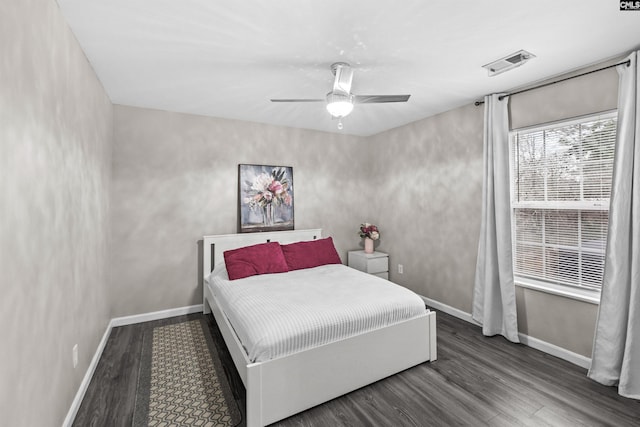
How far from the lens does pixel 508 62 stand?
2375 millimetres

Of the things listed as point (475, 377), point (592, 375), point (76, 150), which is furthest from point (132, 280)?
point (592, 375)

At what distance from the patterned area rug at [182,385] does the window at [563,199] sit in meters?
2.90

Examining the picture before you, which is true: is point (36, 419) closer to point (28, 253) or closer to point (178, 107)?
point (28, 253)

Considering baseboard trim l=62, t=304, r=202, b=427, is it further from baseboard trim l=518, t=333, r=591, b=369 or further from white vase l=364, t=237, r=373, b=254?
baseboard trim l=518, t=333, r=591, b=369

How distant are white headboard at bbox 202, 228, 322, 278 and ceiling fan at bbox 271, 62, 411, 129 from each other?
2.02 m

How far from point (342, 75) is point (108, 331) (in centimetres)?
337

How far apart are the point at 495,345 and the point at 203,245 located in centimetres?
331

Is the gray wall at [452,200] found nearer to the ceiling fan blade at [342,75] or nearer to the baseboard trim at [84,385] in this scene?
the ceiling fan blade at [342,75]

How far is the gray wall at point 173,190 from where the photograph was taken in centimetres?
331

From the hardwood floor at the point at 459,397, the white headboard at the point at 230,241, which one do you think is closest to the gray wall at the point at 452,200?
the hardwood floor at the point at 459,397

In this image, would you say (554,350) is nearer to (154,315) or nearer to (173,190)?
(154,315)

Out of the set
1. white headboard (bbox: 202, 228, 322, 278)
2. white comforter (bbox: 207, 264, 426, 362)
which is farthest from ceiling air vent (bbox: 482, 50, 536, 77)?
white headboard (bbox: 202, 228, 322, 278)

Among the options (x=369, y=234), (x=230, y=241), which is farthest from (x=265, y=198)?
(x=369, y=234)

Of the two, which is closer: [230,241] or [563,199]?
[563,199]
